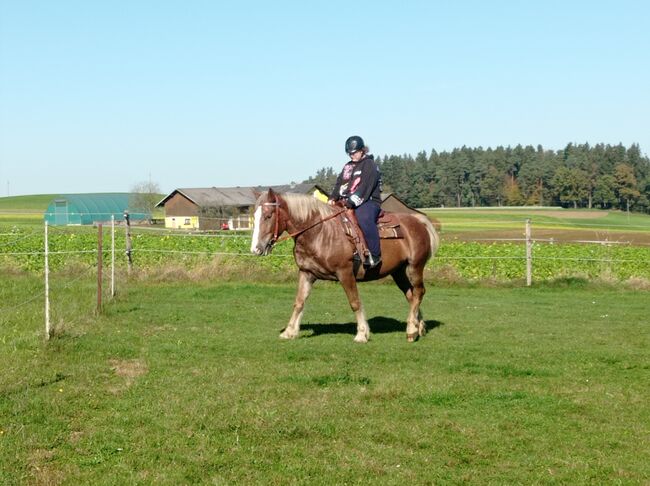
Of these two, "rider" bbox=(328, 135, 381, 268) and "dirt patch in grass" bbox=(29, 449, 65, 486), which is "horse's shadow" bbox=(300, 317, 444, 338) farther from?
"dirt patch in grass" bbox=(29, 449, 65, 486)

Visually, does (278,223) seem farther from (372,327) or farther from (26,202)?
(26,202)

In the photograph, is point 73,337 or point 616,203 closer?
point 73,337

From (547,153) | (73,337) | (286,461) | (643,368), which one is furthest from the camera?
(547,153)

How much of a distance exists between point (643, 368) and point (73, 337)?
7.64 metres

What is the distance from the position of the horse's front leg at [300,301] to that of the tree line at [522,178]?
92.7 metres

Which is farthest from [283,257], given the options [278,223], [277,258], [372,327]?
[278,223]

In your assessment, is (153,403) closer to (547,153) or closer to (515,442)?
(515,442)

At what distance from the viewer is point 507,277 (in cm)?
2364

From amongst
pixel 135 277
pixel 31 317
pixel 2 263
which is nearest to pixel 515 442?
pixel 31 317

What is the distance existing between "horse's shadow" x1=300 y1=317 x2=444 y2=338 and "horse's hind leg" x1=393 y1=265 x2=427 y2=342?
844 mm

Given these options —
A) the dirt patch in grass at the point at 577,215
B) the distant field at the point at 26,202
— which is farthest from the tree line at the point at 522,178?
the distant field at the point at 26,202

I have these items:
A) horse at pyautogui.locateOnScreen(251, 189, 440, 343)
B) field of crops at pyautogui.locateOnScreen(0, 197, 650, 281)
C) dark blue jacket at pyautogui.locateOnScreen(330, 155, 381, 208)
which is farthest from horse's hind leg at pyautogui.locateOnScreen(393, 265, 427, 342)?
field of crops at pyautogui.locateOnScreen(0, 197, 650, 281)

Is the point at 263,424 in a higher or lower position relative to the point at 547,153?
lower

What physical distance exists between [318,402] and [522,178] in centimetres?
11740
